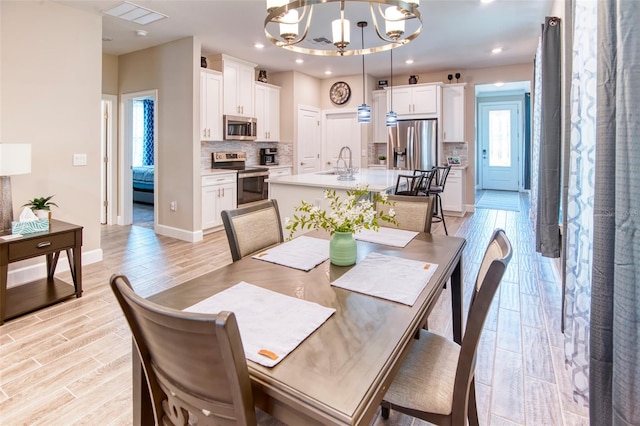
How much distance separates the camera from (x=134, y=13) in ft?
13.2

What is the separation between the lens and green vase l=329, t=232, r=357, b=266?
172cm

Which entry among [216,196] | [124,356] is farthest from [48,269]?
[216,196]

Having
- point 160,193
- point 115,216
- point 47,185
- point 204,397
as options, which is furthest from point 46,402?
point 115,216

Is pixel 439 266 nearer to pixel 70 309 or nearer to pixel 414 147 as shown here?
pixel 70 309

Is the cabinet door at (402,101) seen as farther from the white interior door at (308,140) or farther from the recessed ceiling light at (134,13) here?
the recessed ceiling light at (134,13)

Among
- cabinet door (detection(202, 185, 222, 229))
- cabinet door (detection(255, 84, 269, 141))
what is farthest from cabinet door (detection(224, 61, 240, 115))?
cabinet door (detection(202, 185, 222, 229))

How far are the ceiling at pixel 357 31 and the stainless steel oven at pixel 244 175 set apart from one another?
5.36ft

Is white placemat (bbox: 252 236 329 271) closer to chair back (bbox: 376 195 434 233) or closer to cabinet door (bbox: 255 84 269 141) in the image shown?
chair back (bbox: 376 195 434 233)

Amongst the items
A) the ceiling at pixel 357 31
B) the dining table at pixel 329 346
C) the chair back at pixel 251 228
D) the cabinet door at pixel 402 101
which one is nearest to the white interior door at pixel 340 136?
the cabinet door at pixel 402 101

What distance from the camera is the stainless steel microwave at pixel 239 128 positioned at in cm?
584

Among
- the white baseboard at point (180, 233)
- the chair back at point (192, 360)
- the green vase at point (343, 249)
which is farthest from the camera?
the white baseboard at point (180, 233)

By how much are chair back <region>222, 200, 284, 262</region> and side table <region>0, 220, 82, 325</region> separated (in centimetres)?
187

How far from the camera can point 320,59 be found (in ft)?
20.3

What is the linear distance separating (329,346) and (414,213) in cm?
161
